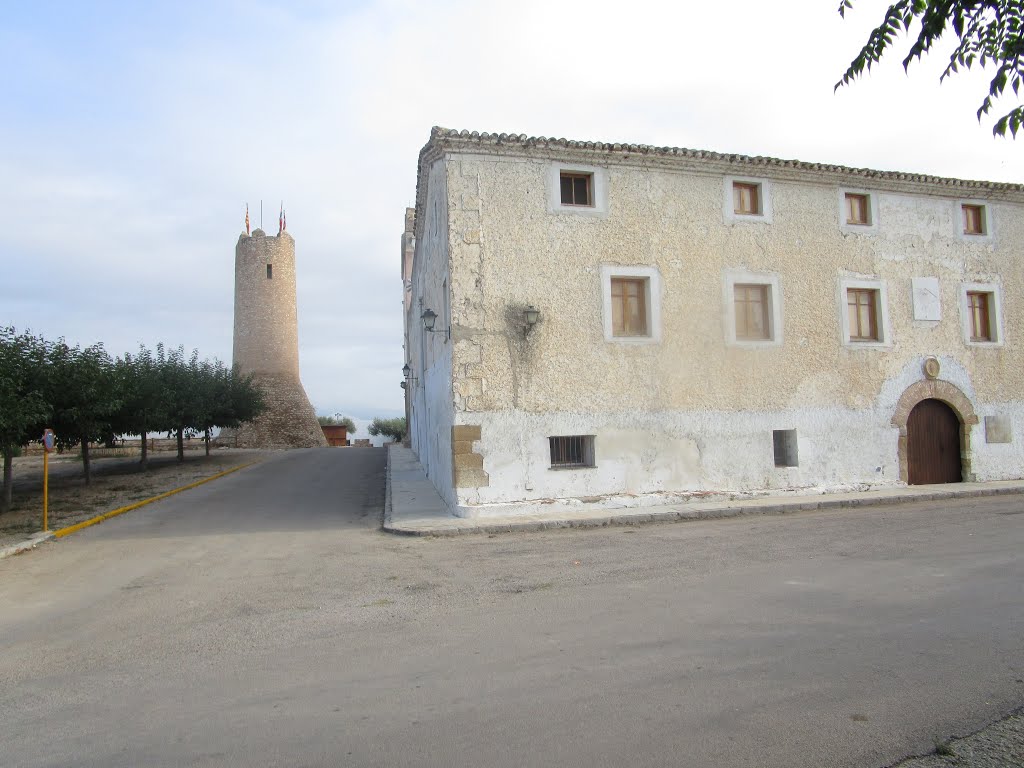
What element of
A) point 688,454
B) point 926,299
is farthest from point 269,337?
point 926,299

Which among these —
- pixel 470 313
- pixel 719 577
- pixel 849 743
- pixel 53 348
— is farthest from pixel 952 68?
pixel 53 348

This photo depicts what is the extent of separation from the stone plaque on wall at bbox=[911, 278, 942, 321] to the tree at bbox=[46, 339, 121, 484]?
720 inches

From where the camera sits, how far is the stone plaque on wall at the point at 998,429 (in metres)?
16.3

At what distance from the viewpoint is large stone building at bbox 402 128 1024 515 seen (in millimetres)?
12930

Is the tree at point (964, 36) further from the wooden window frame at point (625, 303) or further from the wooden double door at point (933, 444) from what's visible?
the wooden double door at point (933, 444)

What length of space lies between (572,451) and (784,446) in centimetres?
459

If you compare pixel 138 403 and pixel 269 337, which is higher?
pixel 269 337

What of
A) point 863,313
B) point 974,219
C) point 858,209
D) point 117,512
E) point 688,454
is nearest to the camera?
point 688,454

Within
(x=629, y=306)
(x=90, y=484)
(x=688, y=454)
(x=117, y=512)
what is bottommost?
(x=117, y=512)

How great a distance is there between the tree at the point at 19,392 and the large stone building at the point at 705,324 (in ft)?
23.9

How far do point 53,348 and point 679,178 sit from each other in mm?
13925

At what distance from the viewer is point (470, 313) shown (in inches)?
505

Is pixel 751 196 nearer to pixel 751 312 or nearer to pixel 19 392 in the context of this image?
pixel 751 312

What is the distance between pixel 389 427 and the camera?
193 ft
